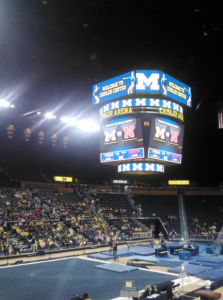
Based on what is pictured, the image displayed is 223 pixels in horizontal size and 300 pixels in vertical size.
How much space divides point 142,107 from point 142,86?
106cm

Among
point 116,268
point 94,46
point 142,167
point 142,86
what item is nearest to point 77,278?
point 116,268

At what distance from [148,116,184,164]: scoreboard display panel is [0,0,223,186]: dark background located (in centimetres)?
277

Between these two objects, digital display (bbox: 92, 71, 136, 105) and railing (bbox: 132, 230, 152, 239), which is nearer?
digital display (bbox: 92, 71, 136, 105)

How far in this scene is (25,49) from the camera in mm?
13094

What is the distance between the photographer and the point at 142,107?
1494 centimetres

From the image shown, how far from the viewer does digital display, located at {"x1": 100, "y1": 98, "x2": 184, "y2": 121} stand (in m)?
14.9

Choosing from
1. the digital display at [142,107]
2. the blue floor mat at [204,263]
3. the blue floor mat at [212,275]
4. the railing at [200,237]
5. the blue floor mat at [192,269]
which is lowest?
the railing at [200,237]

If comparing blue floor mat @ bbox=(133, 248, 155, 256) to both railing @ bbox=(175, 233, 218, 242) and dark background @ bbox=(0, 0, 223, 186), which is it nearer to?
railing @ bbox=(175, 233, 218, 242)

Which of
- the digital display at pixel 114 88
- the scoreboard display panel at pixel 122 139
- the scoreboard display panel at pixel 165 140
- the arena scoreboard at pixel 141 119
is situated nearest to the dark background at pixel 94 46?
the digital display at pixel 114 88

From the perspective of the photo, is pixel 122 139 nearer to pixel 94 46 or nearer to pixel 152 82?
pixel 152 82

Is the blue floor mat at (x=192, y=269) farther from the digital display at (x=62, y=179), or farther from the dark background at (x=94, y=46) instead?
the digital display at (x=62, y=179)

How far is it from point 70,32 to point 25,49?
94.1 inches

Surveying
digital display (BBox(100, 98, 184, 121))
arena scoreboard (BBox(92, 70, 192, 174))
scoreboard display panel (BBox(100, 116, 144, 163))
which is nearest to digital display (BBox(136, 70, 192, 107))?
arena scoreboard (BBox(92, 70, 192, 174))

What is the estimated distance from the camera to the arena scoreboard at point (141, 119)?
1457 cm
